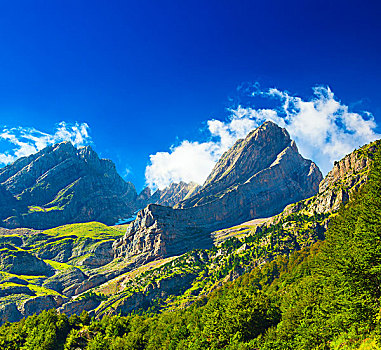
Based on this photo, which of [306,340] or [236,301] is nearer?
[306,340]

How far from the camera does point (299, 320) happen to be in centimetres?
5997

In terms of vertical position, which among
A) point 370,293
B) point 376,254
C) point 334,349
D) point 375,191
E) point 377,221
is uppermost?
point 375,191

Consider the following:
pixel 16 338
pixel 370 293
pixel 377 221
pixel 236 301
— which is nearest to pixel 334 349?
pixel 370 293

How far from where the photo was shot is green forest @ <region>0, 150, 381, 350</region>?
41750mm

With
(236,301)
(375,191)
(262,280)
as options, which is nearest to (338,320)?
(375,191)

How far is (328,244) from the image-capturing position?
76.2m

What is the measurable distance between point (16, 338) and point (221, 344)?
2719 inches

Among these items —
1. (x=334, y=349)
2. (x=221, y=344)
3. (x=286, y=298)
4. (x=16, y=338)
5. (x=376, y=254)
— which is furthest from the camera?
(x=16, y=338)

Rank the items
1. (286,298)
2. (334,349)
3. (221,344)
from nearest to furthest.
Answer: (334,349), (221,344), (286,298)

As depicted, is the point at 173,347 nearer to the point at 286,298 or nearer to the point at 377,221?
the point at 286,298

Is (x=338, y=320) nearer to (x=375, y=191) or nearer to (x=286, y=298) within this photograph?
(x=375, y=191)

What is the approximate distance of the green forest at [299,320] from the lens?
4175cm

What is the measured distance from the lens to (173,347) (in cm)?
7712

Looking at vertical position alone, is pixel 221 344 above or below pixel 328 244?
below
